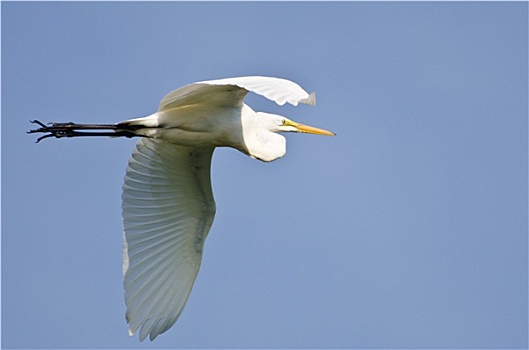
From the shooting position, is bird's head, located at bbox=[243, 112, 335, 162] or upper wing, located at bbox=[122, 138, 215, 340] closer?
bird's head, located at bbox=[243, 112, 335, 162]

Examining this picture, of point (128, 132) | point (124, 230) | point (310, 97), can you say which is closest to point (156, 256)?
point (124, 230)

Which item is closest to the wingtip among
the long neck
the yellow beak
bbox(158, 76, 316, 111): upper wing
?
bbox(158, 76, 316, 111): upper wing

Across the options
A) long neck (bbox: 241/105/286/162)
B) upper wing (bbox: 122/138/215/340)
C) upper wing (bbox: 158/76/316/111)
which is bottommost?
upper wing (bbox: 122/138/215/340)

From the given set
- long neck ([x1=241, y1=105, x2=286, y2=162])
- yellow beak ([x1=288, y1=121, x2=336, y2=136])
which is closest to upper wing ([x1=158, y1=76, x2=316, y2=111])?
long neck ([x1=241, y1=105, x2=286, y2=162])

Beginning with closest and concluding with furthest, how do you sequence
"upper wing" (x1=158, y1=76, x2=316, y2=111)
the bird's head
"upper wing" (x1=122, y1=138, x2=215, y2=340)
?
1. "upper wing" (x1=158, y1=76, x2=316, y2=111)
2. the bird's head
3. "upper wing" (x1=122, y1=138, x2=215, y2=340)

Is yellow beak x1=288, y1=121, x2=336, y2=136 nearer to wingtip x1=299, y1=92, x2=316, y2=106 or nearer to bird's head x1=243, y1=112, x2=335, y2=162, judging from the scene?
bird's head x1=243, y1=112, x2=335, y2=162

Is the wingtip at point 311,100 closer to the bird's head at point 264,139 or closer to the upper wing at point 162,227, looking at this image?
the bird's head at point 264,139

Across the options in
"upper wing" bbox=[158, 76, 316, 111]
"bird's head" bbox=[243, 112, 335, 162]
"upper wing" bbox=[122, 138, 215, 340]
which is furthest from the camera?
"upper wing" bbox=[122, 138, 215, 340]

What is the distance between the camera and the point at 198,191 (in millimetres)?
9586

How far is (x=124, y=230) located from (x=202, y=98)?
1.69m

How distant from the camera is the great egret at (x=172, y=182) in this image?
849cm

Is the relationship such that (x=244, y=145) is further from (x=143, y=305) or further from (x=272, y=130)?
(x=143, y=305)

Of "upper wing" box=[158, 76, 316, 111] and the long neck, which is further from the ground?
"upper wing" box=[158, 76, 316, 111]

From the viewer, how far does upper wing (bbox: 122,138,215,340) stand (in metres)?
9.21
